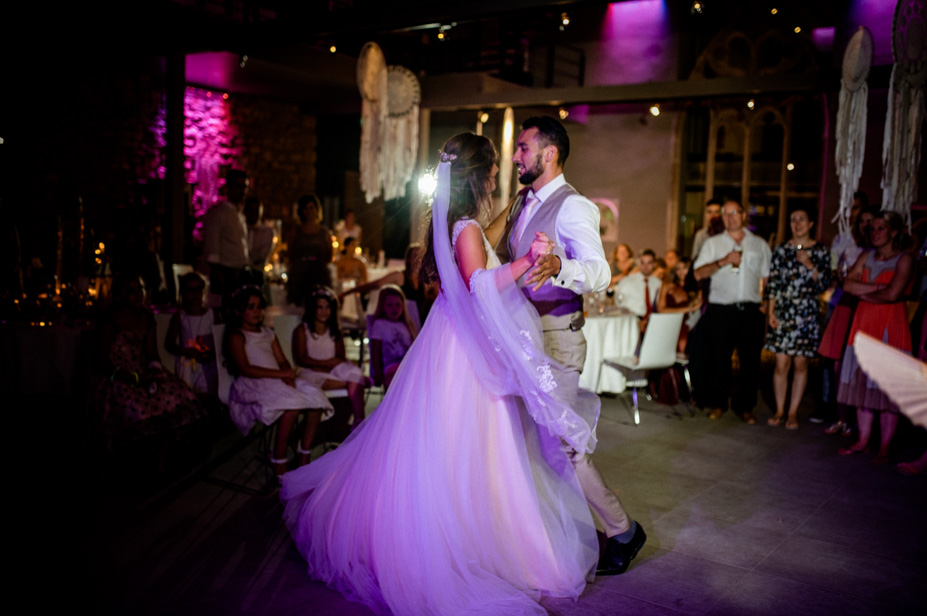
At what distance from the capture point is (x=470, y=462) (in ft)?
8.78

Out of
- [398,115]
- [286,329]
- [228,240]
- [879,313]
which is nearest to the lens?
[286,329]

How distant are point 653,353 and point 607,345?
0.50 metres

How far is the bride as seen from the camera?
2.58m

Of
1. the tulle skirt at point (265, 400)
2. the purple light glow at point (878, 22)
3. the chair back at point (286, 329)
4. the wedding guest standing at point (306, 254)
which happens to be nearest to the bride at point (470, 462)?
the tulle skirt at point (265, 400)

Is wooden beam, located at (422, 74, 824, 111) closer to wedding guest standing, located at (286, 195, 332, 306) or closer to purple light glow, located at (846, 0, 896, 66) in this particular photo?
purple light glow, located at (846, 0, 896, 66)

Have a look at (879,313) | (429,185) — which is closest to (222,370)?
(429,185)

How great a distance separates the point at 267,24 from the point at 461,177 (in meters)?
4.96

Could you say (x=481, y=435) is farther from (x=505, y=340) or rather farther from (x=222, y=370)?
(x=222, y=370)

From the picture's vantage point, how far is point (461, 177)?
267cm

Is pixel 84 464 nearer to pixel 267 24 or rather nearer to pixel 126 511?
pixel 126 511

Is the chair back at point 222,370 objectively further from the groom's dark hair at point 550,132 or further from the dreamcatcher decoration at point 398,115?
the dreamcatcher decoration at point 398,115

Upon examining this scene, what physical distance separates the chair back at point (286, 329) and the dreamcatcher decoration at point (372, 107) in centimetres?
189

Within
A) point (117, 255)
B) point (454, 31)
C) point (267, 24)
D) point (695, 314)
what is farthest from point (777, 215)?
point (117, 255)

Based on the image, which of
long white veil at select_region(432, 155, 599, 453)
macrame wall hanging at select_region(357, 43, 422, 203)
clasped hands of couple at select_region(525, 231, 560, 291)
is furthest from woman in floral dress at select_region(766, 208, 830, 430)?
clasped hands of couple at select_region(525, 231, 560, 291)
